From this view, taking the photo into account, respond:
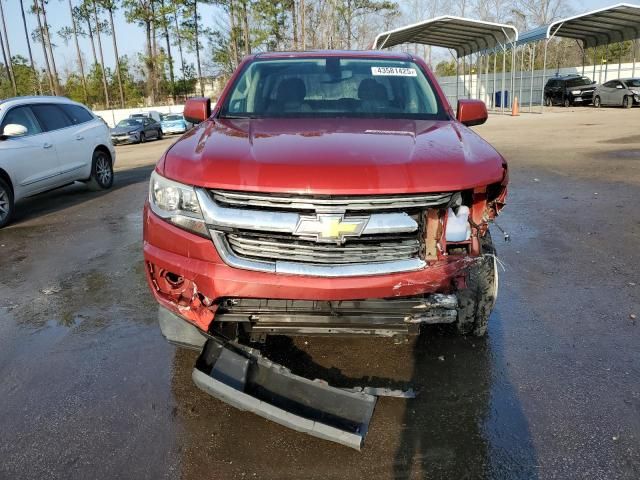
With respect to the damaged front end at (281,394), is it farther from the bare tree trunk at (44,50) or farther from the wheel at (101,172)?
the bare tree trunk at (44,50)

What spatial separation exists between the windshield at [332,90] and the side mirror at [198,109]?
9.9 inches

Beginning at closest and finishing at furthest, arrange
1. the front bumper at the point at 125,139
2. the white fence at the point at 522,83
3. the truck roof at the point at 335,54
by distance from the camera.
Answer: the truck roof at the point at 335,54
the front bumper at the point at 125,139
the white fence at the point at 522,83

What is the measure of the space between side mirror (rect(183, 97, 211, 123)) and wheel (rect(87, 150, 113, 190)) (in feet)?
19.8

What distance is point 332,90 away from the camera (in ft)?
13.2

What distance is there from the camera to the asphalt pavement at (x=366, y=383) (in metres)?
2.34

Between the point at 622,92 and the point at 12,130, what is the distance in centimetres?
2930

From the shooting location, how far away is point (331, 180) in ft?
8.03

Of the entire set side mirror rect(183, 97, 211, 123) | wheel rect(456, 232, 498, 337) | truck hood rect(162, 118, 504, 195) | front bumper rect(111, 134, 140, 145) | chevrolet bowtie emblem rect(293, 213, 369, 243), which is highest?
side mirror rect(183, 97, 211, 123)

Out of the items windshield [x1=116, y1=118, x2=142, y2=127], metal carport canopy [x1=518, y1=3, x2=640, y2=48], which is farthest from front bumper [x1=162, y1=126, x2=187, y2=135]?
metal carport canopy [x1=518, y1=3, x2=640, y2=48]

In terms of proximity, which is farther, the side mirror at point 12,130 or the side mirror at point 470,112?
the side mirror at point 12,130

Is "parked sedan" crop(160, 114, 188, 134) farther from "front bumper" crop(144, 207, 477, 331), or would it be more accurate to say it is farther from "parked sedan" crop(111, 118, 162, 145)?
"front bumper" crop(144, 207, 477, 331)

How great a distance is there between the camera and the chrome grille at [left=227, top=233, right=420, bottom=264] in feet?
8.32

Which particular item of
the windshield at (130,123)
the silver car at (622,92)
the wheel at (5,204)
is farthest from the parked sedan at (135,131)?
the silver car at (622,92)

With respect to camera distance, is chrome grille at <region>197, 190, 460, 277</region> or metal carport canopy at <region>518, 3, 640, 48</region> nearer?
chrome grille at <region>197, 190, 460, 277</region>
